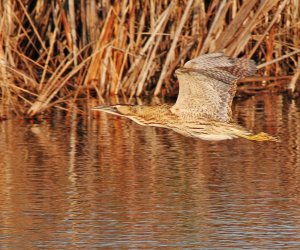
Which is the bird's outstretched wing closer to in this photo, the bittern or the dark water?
the bittern

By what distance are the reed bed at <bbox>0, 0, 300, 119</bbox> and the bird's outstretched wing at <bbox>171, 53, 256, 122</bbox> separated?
2.23m

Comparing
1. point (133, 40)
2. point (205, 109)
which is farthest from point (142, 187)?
point (133, 40)

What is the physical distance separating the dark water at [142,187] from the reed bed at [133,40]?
0.85 metres

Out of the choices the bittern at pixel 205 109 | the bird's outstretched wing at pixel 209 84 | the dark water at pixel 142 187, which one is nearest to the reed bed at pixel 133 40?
the dark water at pixel 142 187

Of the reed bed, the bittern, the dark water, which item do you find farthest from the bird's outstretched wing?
the reed bed

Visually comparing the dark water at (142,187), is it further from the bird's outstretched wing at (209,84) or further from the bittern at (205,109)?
the bird's outstretched wing at (209,84)

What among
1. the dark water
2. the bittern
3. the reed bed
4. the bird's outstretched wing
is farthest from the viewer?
the reed bed

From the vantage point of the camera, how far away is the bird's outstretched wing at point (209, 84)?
6.41 metres

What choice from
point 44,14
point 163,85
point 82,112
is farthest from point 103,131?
point 44,14

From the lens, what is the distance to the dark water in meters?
5.14

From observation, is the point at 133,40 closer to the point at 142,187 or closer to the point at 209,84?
the point at 209,84

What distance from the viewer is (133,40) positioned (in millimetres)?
9938

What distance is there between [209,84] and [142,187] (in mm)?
857

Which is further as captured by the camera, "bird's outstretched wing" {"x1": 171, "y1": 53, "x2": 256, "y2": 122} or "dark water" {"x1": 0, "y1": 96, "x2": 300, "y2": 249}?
"bird's outstretched wing" {"x1": 171, "y1": 53, "x2": 256, "y2": 122}
